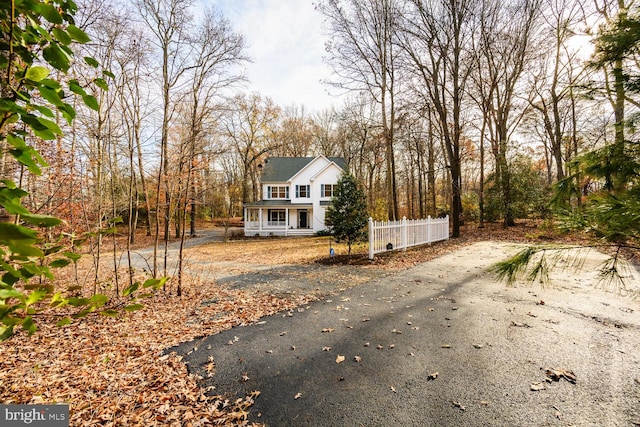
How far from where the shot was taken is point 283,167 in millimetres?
27203

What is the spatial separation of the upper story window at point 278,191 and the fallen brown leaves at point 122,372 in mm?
21195

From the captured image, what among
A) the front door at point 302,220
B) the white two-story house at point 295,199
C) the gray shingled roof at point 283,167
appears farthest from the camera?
the gray shingled roof at point 283,167

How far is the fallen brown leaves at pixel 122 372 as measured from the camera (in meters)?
2.80

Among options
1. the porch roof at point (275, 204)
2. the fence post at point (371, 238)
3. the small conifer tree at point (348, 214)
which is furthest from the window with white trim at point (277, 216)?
the fence post at point (371, 238)

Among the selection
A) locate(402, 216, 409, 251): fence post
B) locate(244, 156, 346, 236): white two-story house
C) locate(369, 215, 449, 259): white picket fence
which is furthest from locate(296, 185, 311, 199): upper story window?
locate(402, 216, 409, 251): fence post

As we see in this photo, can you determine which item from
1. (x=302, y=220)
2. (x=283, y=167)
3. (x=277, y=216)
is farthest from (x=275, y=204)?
(x=283, y=167)

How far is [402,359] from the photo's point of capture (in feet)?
11.9

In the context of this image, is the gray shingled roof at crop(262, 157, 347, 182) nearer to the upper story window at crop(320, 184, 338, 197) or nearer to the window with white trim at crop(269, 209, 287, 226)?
the upper story window at crop(320, 184, 338, 197)

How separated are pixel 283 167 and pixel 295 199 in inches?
151

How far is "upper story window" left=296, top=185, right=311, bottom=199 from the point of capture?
25.6 metres

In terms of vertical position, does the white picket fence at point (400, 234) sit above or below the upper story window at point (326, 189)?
below

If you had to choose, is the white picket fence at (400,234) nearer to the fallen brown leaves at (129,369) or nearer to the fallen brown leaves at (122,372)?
the fallen brown leaves at (129,369)

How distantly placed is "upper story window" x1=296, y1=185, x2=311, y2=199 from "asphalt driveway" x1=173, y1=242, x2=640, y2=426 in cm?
2028

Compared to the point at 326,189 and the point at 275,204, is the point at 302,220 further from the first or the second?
the point at 326,189
